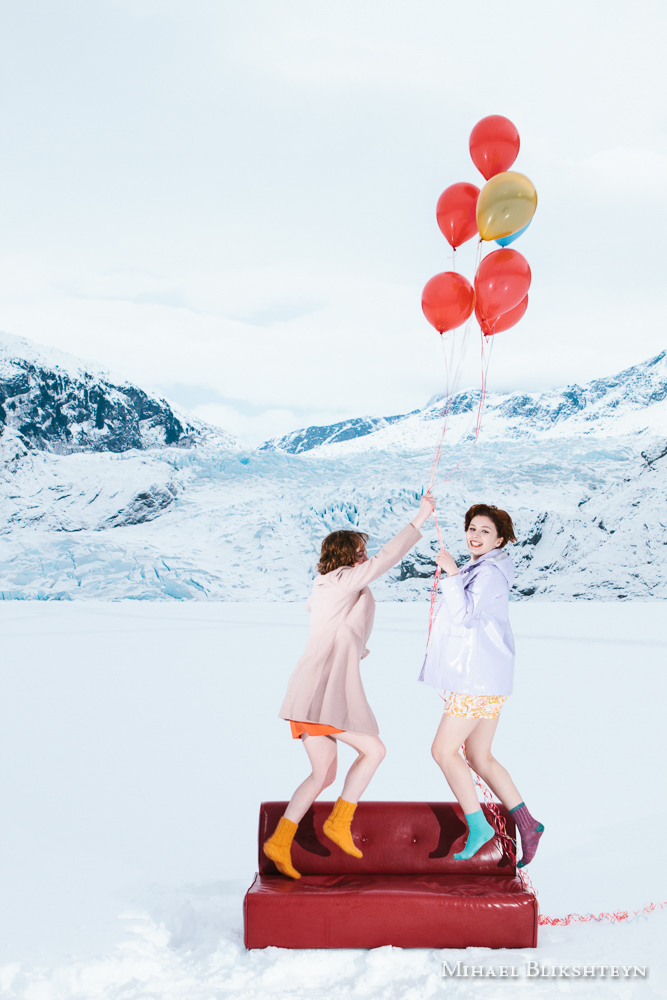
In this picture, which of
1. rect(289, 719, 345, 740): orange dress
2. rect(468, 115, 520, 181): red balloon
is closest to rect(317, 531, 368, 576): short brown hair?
rect(289, 719, 345, 740): orange dress

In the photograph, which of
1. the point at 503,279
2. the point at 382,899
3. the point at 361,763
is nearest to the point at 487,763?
the point at 361,763

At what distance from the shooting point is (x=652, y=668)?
7.50m

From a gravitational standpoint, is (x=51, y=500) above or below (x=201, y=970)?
above

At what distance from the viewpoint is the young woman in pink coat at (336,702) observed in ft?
7.69

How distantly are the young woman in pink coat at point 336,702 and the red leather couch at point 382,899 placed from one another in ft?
0.27

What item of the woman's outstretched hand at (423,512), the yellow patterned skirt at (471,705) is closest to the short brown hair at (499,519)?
the woman's outstretched hand at (423,512)

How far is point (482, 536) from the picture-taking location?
2471 millimetres

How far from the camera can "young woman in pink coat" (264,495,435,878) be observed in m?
2.34

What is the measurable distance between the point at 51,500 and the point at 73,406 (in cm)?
1600

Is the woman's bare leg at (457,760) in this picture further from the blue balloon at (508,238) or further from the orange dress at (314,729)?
the blue balloon at (508,238)

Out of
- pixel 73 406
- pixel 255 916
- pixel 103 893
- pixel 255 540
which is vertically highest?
pixel 73 406

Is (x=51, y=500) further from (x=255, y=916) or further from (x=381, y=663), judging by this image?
(x=255, y=916)

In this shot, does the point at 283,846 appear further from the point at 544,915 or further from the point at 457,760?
the point at 544,915

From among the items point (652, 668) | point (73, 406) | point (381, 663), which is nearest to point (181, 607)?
point (381, 663)
